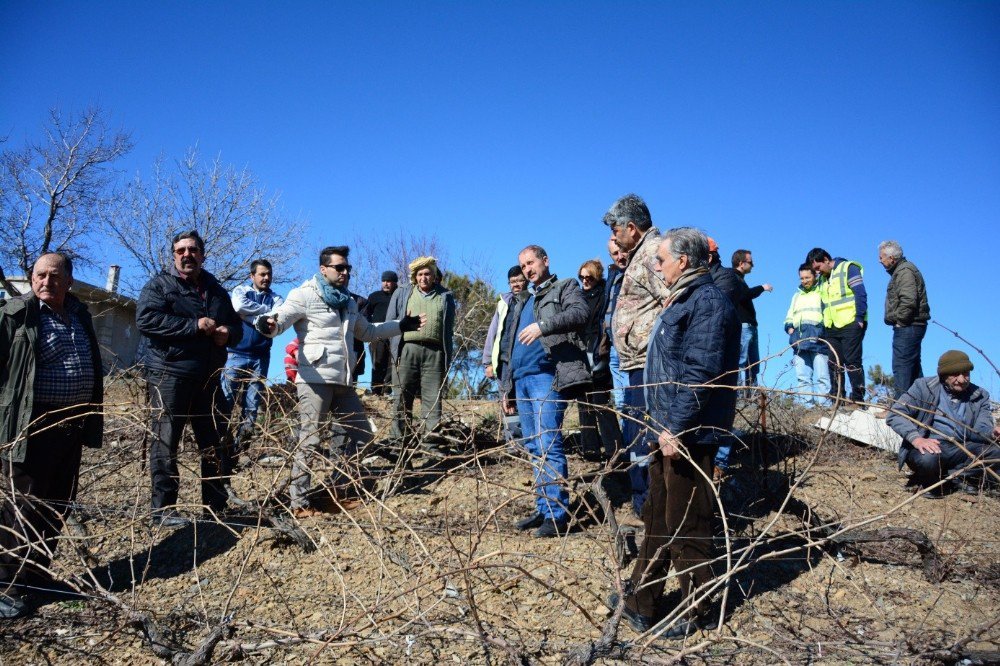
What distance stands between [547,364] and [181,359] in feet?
7.77

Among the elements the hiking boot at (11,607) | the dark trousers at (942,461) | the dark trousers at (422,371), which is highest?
the dark trousers at (422,371)

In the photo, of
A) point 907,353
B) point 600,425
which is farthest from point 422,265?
point 907,353

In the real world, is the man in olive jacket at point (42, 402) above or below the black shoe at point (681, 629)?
above

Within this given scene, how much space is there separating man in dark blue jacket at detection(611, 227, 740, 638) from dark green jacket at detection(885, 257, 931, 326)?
13.0 ft

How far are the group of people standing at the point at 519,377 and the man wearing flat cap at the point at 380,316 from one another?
1601mm

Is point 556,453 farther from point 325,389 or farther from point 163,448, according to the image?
point 163,448

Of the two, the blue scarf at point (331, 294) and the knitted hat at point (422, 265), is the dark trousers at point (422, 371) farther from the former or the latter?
the blue scarf at point (331, 294)

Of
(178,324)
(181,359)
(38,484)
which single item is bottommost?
(38,484)

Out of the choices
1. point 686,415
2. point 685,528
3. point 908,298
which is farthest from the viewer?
point 908,298

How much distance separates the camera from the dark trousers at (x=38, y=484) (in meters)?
3.70

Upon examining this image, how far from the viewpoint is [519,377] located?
4809 millimetres

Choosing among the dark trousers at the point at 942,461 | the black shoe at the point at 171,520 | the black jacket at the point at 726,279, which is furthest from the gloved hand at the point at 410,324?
the dark trousers at the point at 942,461

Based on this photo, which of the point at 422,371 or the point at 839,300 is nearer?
the point at 422,371

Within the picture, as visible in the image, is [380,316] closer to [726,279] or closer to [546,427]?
[546,427]
